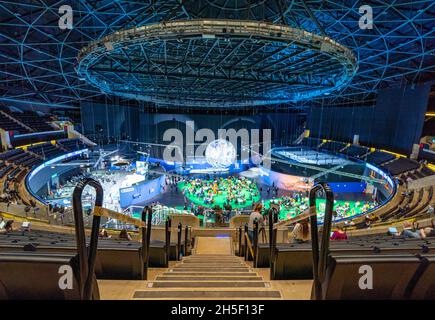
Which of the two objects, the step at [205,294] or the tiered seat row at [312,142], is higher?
the step at [205,294]

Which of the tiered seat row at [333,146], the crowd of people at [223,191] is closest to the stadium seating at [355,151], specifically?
the tiered seat row at [333,146]

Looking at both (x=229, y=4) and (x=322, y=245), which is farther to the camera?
(x=229, y=4)

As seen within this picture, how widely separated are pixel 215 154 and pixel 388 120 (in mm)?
21834

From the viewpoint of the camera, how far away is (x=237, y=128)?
146 ft

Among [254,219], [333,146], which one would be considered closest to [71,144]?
[254,219]

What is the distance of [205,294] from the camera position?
3.01 metres

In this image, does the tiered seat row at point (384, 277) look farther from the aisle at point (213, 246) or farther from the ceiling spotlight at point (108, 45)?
the ceiling spotlight at point (108, 45)

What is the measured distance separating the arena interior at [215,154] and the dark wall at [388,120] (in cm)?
21

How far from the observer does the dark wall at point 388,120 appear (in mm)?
24234

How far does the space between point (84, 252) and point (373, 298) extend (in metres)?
2.49

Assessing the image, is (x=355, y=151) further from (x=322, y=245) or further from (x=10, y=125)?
(x=10, y=125)

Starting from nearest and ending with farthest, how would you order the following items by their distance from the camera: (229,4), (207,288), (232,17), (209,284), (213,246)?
(207,288), (209,284), (213,246), (229,4), (232,17)
